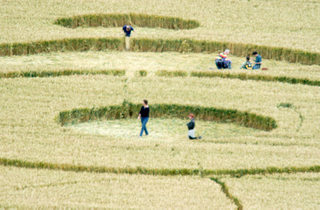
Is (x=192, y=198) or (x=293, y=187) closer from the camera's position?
(x=192, y=198)

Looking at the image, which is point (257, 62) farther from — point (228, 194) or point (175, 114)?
point (228, 194)

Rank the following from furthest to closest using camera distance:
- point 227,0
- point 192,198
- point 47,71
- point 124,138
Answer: point 227,0 → point 47,71 → point 124,138 → point 192,198

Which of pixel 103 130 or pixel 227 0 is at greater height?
pixel 227 0

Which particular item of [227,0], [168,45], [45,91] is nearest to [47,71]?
[45,91]

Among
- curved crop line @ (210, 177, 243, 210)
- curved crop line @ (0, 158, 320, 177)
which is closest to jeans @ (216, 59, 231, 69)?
curved crop line @ (0, 158, 320, 177)

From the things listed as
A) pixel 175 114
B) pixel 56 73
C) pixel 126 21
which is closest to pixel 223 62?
pixel 175 114

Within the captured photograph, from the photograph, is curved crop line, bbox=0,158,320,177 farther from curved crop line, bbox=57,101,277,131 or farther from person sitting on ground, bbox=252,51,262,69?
person sitting on ground, bbox=252,51,262,69

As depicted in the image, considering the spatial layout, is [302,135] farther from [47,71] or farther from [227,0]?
[227,0]
